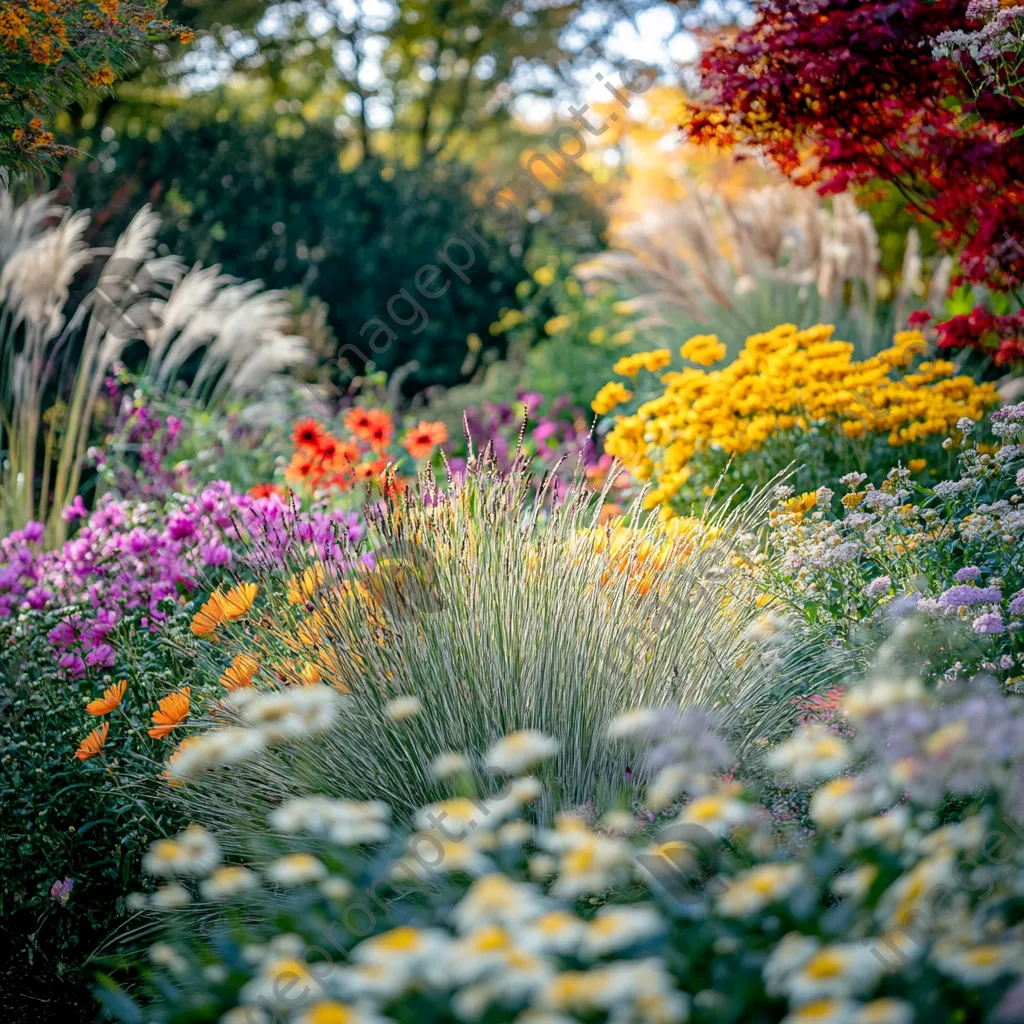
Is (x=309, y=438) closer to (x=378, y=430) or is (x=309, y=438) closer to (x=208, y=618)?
(x=378, y=430)

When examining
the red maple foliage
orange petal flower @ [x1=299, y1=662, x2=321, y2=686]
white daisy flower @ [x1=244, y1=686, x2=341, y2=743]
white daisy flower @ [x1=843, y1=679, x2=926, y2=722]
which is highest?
the red maple foliage

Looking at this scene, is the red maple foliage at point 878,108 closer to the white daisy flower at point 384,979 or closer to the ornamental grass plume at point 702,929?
the ornamental grass plume at point 702,929

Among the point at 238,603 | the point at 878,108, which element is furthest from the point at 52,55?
the point at 878,108

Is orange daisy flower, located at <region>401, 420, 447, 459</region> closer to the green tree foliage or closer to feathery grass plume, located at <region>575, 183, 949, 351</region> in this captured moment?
the green tree foliage

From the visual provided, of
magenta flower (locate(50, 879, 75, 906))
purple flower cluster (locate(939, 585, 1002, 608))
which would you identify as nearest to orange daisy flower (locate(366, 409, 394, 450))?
magenta flower (locate(50, 879, 75, 906))

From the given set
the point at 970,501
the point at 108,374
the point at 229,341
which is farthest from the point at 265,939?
the point at 108,374

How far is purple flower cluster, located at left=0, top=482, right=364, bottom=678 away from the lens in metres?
3.48

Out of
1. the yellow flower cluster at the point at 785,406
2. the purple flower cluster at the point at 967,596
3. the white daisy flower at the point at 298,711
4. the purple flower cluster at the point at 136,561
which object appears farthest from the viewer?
the yellow flower cluster at the point at 785,406

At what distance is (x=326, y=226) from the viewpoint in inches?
404

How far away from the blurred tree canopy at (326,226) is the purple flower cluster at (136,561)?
5.76 m

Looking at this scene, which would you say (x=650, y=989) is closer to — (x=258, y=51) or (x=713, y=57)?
(x=713, y=57)

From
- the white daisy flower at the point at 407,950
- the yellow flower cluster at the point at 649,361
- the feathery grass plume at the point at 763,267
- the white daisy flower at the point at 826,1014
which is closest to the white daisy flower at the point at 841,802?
the white daisy flower at the point at 826,1014

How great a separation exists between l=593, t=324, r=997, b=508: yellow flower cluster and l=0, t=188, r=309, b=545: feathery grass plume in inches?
107

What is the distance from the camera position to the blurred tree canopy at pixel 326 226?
9.95 m
